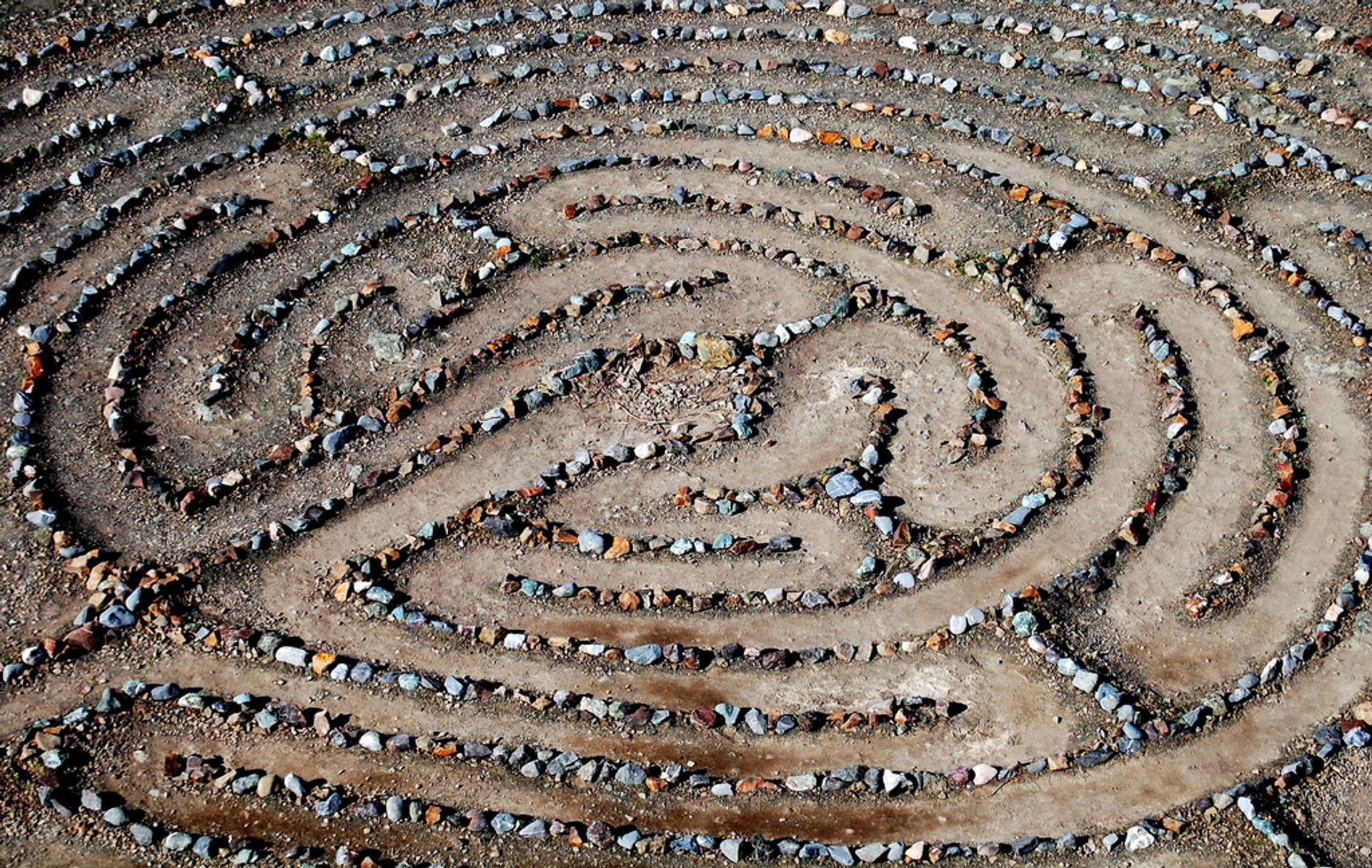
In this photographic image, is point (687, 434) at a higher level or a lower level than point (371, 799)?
higher

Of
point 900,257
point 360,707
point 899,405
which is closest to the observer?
point 360,707

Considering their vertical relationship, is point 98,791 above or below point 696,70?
below

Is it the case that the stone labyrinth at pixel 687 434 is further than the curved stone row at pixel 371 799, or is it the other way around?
the stone labyrinth at pixel 687 434

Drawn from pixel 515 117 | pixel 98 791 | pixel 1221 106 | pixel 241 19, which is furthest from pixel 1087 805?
pixel 241 19

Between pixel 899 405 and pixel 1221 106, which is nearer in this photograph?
pixel 899 405

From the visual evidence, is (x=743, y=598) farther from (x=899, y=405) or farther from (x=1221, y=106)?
(x=1221, y=106)

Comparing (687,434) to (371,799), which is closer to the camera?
(371,799)

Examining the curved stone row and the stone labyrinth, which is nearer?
the curved stone row

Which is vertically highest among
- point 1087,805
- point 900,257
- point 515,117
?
point 515,117
